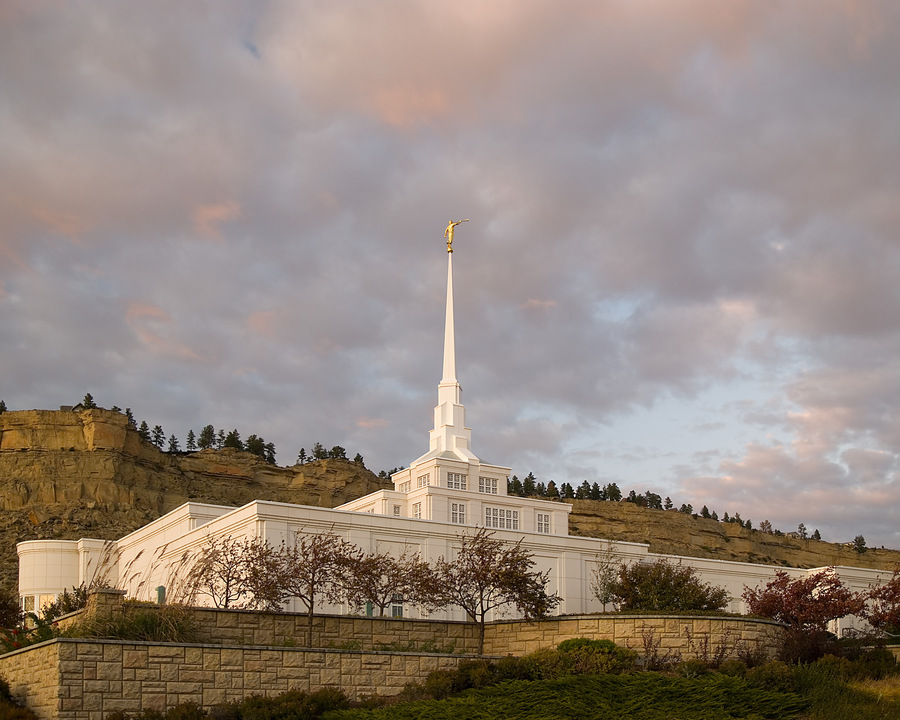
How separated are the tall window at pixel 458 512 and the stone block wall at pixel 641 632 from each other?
82.0 ft

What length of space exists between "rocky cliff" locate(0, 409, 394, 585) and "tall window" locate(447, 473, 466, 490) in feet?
120

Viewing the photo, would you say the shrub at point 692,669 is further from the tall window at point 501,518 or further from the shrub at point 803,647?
the tall window at point 501,518

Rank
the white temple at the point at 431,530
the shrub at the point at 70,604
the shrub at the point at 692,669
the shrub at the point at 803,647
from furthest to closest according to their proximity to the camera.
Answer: the white temple at the point at 431,530, the shrub at the point at 803,647, the shrub at the point at 70,604, the shrub at the point at 692,669

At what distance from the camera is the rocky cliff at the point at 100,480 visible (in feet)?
273

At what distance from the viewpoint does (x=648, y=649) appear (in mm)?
29156

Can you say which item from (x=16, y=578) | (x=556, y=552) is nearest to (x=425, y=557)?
(x=556, y=552)

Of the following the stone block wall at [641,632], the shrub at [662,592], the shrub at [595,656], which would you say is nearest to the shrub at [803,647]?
the stone block wall at [641,632]

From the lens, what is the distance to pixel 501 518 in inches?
2296

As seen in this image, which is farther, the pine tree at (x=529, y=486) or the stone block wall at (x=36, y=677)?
the pine tree at (x=529, y=486)

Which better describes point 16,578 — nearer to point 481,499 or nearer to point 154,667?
point 481,499

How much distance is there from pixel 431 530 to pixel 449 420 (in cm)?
1386

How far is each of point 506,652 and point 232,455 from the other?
75020 mm

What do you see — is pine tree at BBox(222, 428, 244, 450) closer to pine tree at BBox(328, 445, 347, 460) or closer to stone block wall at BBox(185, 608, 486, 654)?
pine tree at BBox(328, 445, 347, 460)

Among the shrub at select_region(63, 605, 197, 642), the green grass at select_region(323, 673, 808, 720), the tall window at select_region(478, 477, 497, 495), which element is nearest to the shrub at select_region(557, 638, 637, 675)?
the green grass at select_region(323, 673, 808, 720)
